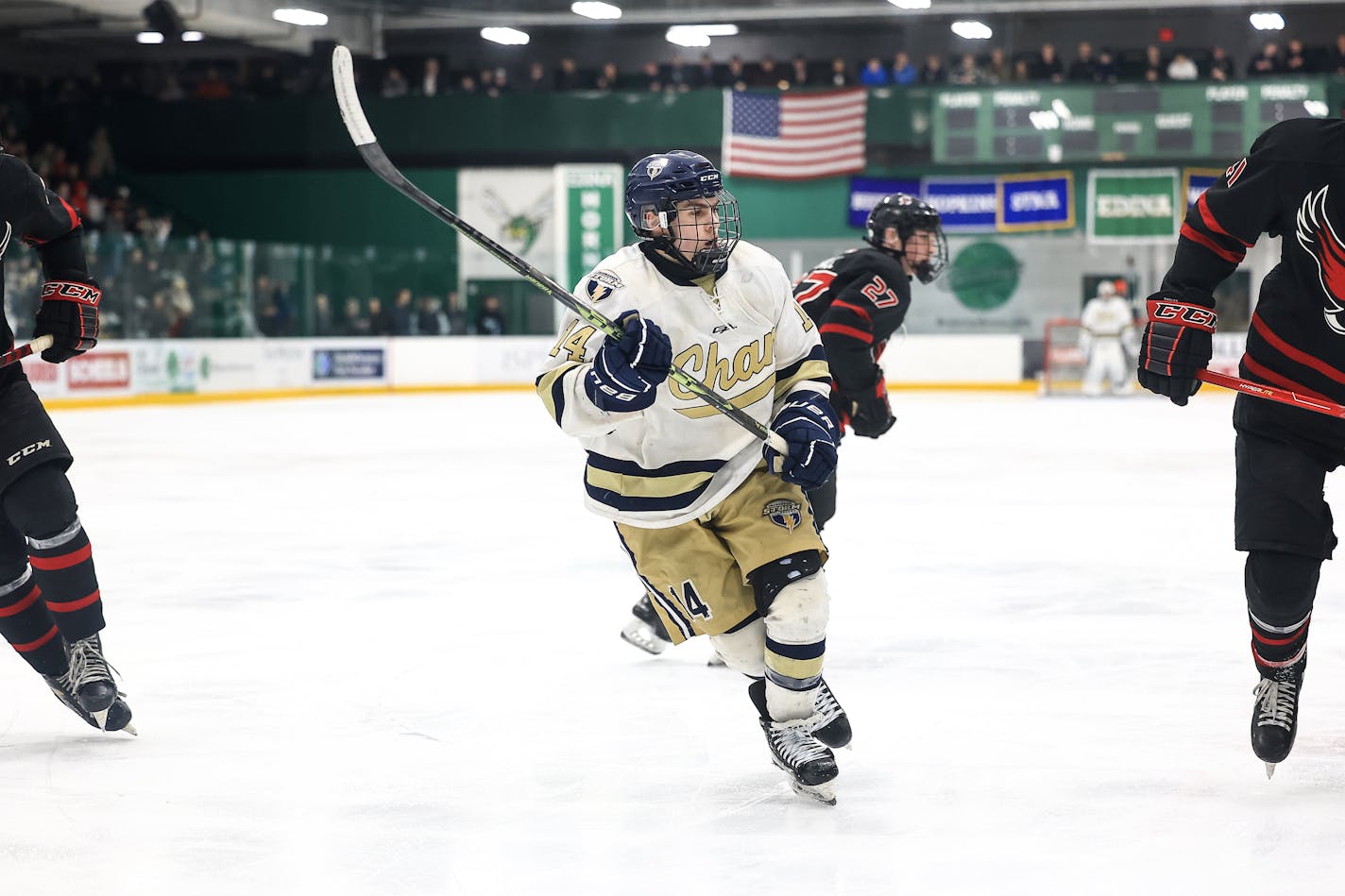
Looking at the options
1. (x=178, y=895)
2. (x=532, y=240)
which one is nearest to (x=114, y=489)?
(x=178, y=895)

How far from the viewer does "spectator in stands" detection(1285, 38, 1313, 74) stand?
57.9 ft

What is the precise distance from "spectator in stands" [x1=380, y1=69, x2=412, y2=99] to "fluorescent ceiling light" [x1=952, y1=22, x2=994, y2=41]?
6.75 m

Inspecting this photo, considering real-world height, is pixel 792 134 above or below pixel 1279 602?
above

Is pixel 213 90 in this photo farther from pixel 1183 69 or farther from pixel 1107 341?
pixel 1183 69

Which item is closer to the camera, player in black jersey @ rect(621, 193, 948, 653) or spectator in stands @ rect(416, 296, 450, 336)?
player in black jersey @ rect(621, 193, 948, 653)

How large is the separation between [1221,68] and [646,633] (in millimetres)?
15914

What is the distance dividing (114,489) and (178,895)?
225 inches

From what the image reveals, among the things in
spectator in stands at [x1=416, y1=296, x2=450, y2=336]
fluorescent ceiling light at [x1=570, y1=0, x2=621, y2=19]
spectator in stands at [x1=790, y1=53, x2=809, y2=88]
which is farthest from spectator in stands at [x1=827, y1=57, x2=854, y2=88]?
spectator in stands at [x1=416, y1=296, x2=450, y2=336]

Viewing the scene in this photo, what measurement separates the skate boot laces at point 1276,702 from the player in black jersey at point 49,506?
2.03 meters

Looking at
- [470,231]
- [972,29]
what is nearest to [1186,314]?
[470,231]

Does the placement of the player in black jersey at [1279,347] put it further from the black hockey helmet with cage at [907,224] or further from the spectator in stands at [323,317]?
the spectator in stands at [323,317]

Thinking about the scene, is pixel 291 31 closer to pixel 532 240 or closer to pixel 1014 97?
pixel 532 240

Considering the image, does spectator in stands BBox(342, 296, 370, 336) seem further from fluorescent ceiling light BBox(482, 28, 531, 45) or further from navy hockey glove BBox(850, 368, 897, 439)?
navy hockey glove BBox(850, 368, 897, 439)

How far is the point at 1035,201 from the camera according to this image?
1797 cm
